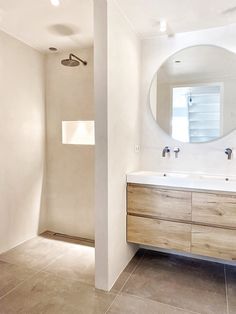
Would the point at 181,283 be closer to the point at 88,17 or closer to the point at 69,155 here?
the point at 69,155

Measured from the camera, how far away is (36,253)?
8.96 feet

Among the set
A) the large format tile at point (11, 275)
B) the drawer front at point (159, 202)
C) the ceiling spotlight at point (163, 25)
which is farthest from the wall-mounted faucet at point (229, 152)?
the large format tile at point (11, 275)

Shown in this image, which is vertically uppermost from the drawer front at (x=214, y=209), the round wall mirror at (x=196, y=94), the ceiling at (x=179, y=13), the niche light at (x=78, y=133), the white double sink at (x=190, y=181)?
the ceiling at (x=179, y=13)

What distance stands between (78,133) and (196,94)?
1.63 meters

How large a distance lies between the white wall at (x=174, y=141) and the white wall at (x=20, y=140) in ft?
4.81

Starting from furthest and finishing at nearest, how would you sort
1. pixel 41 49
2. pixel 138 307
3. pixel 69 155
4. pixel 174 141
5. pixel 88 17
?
pixel 69 155 < pixel 41 49 < pixel 174 141 < pixel 88 17 < pixel 138 307

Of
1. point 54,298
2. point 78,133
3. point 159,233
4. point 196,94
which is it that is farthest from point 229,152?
point 54,298

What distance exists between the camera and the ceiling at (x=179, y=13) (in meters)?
2.02

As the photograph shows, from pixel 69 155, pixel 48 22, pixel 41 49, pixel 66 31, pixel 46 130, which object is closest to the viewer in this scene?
pixel 48 22

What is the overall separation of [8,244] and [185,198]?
2160mm

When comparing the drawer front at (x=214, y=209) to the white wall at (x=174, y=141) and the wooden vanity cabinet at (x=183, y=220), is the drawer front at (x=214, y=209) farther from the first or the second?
the white wall at (x=174, y=141)

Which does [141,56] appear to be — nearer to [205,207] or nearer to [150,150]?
[150,150]

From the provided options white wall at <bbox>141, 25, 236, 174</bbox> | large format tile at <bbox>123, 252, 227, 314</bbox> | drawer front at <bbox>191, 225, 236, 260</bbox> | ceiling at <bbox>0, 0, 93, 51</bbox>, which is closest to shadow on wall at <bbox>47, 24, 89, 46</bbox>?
ceiling at <bbox>0, 0, 93, 51</bbox>

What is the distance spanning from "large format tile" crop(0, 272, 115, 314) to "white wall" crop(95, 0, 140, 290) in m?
0.15
